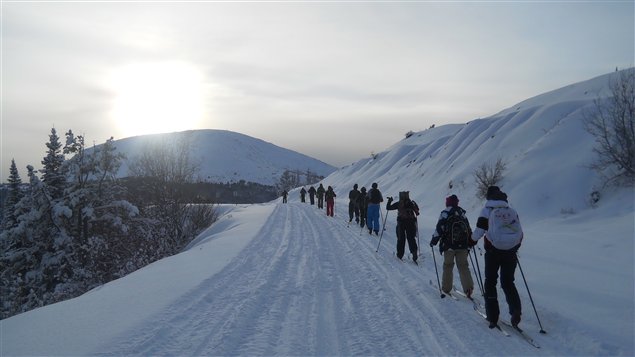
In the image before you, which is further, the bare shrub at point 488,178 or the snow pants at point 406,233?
the bare shrub at point 488,178

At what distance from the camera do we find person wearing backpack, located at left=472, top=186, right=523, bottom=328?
6.12 meters

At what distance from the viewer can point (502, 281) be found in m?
6.27

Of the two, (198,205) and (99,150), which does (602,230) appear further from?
(99,150)

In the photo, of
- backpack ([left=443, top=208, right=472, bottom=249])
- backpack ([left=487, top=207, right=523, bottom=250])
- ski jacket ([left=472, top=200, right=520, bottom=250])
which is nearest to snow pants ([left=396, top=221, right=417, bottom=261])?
backpack ([left=443, top=208, right=472, bottom=249])

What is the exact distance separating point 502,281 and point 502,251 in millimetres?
461

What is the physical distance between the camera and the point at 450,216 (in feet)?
25.5

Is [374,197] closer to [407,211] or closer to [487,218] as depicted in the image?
[407,211]

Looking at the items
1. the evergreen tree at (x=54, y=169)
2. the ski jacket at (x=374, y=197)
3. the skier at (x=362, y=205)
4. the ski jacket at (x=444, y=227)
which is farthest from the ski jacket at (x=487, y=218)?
the evergreen tree at (x=54, y=169)

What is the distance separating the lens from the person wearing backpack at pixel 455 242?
7.65 meters

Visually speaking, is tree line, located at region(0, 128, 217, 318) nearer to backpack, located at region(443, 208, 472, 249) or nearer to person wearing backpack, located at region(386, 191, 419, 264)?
person wearing backpack, located at region(386, 191, 419, 264)

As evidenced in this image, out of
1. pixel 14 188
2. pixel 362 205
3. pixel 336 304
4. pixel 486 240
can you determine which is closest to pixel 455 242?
pixel 486 240

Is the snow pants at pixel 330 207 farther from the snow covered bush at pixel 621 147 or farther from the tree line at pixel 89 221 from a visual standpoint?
the snow covered bush at pixel 621 147

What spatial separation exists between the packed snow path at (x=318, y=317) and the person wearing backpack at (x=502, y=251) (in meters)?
0.40

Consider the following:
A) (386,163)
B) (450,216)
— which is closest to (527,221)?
(450,216)
